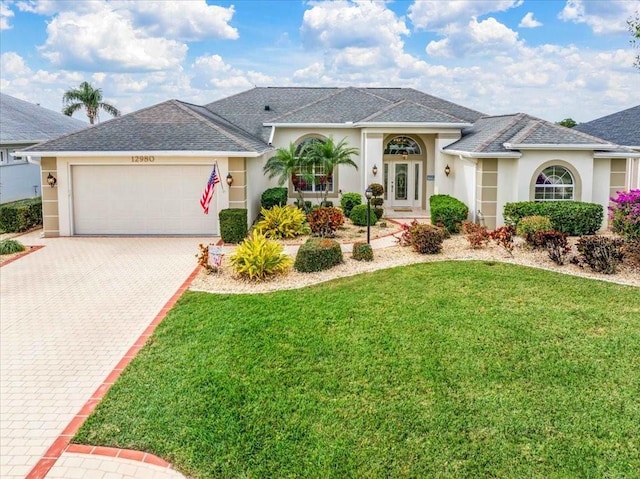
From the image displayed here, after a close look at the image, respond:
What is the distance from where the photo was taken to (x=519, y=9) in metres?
23.4

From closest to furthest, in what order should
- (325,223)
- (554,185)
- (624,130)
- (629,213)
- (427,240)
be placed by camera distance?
1. (427,240)
2. (629,213)
3. (325,223)
4. (554,185)
5. (624,130)

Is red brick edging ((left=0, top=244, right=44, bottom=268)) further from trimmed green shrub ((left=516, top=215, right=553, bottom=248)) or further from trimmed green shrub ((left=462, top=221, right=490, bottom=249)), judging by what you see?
trimmed green shrub ((left=516, top=215, right=553, bottom=248))

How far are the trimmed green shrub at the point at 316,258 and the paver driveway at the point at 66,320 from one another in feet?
10.1

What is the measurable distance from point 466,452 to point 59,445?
494 cm

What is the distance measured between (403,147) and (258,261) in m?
14.0

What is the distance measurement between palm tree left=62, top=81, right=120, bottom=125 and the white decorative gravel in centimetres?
3949

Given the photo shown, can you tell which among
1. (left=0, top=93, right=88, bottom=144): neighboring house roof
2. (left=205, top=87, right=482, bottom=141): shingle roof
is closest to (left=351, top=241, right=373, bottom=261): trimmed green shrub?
(left=205, top=87, right=482, bottom=141): shingle roof

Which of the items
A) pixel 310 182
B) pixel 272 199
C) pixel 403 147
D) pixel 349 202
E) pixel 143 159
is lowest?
pixel 349 202

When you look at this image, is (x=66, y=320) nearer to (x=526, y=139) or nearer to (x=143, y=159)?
(x=143, y=159)

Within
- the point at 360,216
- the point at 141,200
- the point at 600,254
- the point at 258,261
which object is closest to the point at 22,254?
the point at 141,200

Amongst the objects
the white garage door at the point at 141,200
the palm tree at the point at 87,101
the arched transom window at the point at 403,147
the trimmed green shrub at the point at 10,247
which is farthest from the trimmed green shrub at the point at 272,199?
the palm tree at the point at 87,101

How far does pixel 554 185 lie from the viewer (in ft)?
62.2

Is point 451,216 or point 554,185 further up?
point 554,185

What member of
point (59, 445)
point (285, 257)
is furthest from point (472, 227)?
point (59, 445)
